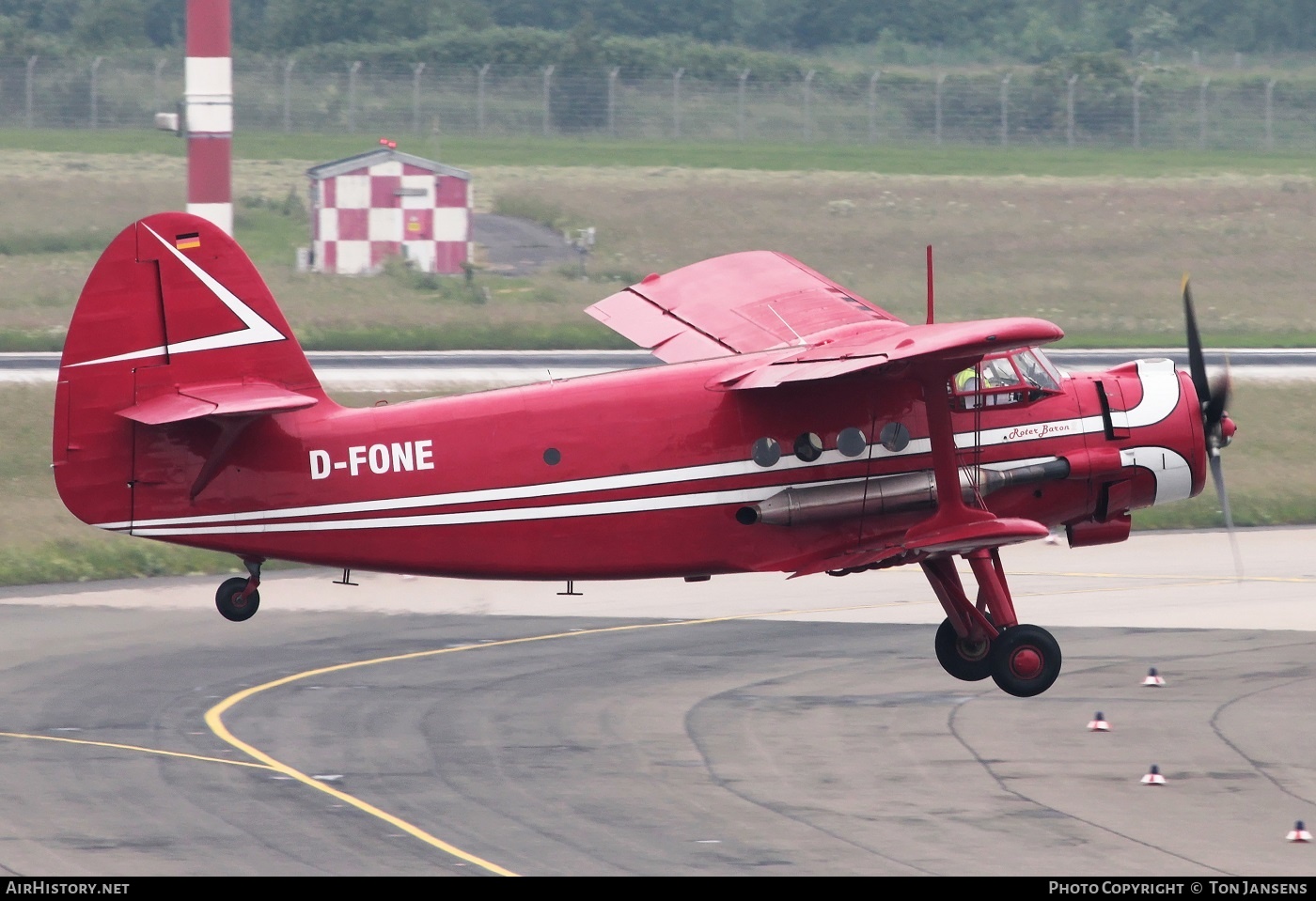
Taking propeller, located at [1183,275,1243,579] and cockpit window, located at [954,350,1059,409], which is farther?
propeller, located at [1183,275,1243,579]

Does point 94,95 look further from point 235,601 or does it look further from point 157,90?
point 235,601

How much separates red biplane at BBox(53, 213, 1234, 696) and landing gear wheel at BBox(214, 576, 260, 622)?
36 mm

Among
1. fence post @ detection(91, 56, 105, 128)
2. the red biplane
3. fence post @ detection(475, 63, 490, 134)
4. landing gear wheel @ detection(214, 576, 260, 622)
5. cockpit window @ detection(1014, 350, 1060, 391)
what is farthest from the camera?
fence post @ detection(475, 63, 490, 134)

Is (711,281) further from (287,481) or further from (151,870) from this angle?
(151,870)

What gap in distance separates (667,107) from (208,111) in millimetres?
32039

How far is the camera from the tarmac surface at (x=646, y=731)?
15.6 metres

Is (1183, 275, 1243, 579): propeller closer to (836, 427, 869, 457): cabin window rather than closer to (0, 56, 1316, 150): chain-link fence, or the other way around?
(836, 427, 869, 457): cabin window

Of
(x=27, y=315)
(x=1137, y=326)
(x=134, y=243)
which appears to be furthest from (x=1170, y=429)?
(x=27, y=315)

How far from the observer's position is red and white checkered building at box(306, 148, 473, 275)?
152 feet

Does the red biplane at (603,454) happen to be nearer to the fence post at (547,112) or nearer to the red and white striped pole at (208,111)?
the red and white striped pole at (208,111)

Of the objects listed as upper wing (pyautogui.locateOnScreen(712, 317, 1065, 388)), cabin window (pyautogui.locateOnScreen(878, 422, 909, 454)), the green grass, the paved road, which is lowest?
the paved road

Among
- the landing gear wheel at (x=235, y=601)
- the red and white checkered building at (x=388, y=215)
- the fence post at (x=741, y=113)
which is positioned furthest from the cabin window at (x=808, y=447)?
the fence post at (x=741, y=113)

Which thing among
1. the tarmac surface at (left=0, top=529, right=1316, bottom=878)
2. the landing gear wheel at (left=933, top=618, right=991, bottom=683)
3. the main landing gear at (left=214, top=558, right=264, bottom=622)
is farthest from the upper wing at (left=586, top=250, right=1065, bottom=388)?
the main landing gear at (left=214, top=558, right=264, bottom=622)

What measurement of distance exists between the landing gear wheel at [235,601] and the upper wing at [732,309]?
5135mm
